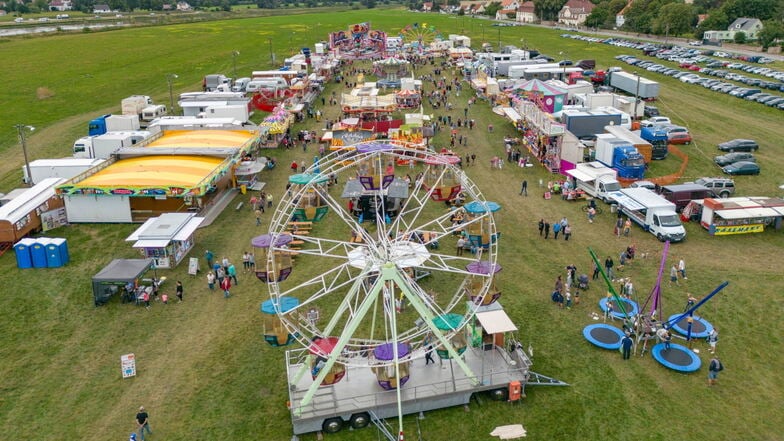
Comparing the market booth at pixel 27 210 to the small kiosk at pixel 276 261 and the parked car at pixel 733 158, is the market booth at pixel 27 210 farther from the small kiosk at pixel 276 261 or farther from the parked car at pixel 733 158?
the parked car at pixel 733 158

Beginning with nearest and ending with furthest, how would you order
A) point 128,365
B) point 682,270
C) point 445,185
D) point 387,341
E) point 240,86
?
point 387,341
point 445,185
point 128,365
point 682,270
point 240,86

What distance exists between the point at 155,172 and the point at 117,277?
43.1ft

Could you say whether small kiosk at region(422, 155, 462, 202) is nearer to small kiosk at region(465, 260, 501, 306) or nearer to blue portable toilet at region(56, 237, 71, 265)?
small kiosk at region(465, 260, 501, 306)

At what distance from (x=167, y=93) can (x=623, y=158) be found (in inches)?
2620

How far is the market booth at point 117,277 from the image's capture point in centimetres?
3128

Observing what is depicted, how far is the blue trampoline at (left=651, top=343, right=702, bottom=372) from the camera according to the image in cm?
2497

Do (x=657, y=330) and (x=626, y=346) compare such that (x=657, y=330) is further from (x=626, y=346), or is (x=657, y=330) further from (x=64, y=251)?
(x=64, y=251)

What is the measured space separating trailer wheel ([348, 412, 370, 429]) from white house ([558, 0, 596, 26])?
176957 mm

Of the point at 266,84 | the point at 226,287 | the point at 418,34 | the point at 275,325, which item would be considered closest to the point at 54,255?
the point at 226,287

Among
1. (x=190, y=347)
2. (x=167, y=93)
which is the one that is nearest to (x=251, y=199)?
(x=190, y=347)

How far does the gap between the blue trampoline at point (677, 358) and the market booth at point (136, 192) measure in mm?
28589

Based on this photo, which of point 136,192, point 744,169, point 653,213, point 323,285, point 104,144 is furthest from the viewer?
point 104,144

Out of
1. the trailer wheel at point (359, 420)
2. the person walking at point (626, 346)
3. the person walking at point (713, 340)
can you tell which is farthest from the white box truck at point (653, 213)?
the trailer wheel at point (359, 420)

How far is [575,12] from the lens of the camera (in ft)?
595
